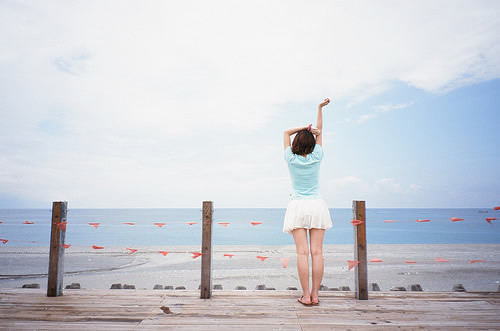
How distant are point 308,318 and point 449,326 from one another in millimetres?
1397

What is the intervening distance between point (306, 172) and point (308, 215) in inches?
21.0

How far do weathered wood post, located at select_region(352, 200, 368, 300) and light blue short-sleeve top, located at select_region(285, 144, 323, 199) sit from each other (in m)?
0.81

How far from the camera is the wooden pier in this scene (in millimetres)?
3076

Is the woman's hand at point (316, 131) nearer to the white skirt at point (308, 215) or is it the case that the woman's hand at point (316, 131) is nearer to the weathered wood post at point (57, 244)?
the white skirt at point (308, 215)

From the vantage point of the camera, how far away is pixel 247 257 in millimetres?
16578

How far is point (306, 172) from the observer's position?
149 inches

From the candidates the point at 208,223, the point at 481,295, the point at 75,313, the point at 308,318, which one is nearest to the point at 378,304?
the point at 308,318

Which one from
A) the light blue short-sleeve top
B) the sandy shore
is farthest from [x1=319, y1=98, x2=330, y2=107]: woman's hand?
the sandy shore

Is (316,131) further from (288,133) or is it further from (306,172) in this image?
A: (306,172)

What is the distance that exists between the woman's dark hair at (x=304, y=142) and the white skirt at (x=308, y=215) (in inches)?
24.8

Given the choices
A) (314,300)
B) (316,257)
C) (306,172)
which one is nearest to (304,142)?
(306,172)

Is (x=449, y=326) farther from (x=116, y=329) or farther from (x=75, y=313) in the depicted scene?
(x=75, y=313)

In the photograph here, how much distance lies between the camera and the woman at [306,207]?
3.71 meters

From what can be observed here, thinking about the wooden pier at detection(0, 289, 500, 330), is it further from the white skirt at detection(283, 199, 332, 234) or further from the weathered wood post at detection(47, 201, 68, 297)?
the white skirt at detection(283, 199, 332, 234)
